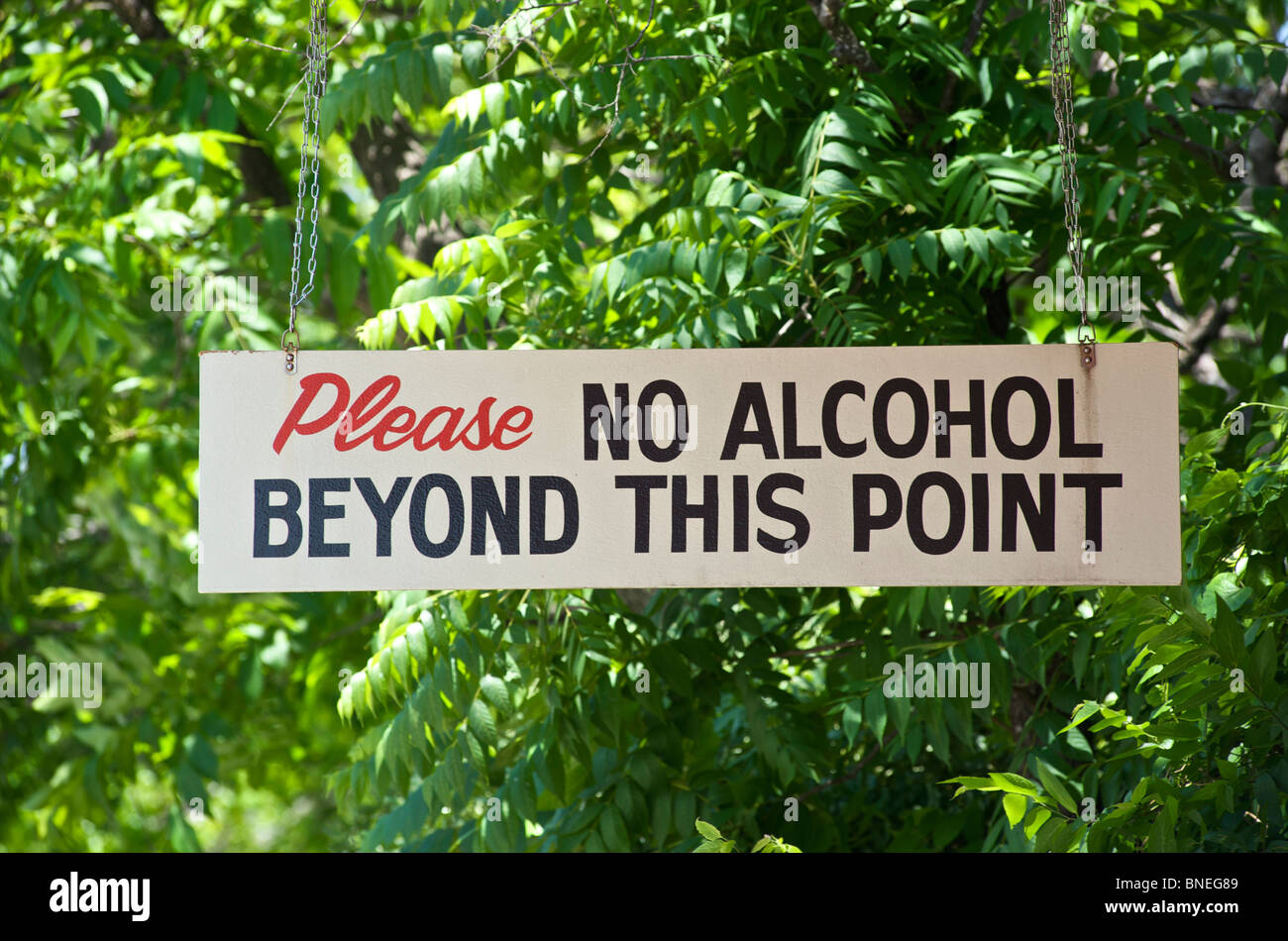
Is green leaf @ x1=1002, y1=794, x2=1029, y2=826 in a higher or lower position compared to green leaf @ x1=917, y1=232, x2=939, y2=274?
lower

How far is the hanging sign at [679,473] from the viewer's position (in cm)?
178

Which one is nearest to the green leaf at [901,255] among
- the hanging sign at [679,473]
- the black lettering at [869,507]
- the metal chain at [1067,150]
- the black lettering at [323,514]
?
the metal chain at [1067,150]

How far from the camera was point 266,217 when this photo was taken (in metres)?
4.18

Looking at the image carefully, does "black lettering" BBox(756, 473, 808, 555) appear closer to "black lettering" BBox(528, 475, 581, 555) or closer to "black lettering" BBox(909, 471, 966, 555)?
"black lettering" BBox(909, 471, 966, 555)

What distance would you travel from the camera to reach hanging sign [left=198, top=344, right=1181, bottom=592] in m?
1.78

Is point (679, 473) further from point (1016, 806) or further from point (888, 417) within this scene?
point (1016, 806)

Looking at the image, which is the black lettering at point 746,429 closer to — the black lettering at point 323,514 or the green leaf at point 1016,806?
the black lettering at point 323,514

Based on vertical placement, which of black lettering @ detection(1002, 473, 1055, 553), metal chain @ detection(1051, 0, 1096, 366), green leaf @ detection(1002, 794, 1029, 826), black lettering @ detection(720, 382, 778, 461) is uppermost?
metal chain @ detection(1051, 0, 1096, 366)

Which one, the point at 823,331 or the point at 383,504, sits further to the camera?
the point at 823,331

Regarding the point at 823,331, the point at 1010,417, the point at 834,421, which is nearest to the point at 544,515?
the point at 834,421

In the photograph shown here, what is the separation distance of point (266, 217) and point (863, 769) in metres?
2.71

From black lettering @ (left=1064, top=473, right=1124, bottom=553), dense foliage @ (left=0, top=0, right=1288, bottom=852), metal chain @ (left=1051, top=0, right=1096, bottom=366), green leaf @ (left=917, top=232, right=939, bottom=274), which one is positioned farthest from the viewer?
green leaf @ (left=917, top=232, right=939, bottom=274)

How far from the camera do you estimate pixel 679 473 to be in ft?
5.93

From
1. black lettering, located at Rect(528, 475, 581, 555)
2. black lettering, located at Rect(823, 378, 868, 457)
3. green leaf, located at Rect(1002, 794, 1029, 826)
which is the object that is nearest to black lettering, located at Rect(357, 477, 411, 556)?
black lettering, located at Rect(528, 475, 581, 555)
